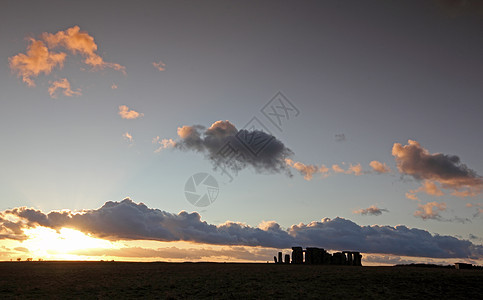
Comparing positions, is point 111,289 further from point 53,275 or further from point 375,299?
point 375,299

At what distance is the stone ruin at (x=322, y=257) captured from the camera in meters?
59.2

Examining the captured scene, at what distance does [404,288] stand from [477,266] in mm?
25518

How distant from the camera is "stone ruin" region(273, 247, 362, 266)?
59219mm

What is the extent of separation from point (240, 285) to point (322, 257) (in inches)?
1135

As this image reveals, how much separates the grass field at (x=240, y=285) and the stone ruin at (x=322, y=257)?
1873 centimetres

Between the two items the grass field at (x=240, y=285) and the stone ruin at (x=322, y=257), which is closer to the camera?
the grass field at (x=240, y=285)

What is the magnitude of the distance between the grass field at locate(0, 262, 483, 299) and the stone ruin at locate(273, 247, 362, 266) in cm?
1873

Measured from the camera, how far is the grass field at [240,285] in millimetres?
30078

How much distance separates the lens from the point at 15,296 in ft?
101

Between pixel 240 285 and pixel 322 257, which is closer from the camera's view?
pixel 240 285

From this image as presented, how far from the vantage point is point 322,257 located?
5944 cm

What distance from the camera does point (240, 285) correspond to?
3366 cm

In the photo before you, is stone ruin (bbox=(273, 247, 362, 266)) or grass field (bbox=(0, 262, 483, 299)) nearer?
grass field (bbox=(0, 262, 483, 299))

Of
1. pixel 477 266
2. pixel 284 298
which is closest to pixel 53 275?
pixel 284 298
